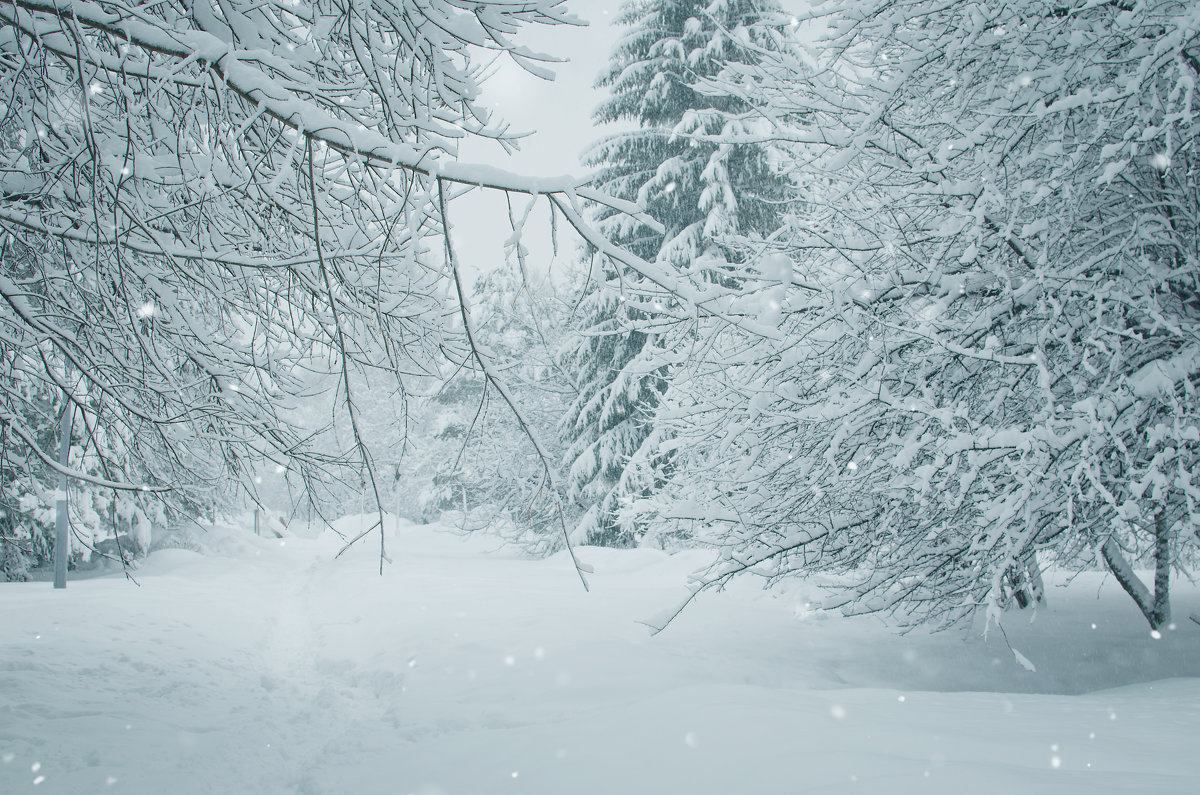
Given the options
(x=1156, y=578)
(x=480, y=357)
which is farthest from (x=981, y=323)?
(x=1156, y=578)

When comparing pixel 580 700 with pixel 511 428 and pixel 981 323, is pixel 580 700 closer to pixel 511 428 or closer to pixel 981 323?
pixel 981 323

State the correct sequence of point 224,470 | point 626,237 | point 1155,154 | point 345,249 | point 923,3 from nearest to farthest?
1. point 345,249
2. point 1155,154
3. point 923,3
4. point 224,470
5. point 626,237

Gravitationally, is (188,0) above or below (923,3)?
below

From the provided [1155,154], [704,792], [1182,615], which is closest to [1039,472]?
[1155,154]

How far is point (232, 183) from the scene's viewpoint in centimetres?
309

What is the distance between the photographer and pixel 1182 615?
7.41 m

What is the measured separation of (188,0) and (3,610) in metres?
8.32

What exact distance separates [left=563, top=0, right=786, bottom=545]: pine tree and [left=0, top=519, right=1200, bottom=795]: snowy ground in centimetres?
Result: 516

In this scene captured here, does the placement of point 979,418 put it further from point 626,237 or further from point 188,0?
point 626,237

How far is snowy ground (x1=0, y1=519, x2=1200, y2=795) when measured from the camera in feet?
9.10

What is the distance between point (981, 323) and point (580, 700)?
3.52 m

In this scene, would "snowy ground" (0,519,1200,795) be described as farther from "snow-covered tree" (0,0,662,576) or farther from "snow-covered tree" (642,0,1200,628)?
"snow-covered tree" (0,0,662,576)

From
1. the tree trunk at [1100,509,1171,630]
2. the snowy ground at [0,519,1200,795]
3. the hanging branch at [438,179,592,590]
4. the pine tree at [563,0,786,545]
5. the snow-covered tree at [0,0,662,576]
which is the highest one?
the pine tree at [563,0,786,545]

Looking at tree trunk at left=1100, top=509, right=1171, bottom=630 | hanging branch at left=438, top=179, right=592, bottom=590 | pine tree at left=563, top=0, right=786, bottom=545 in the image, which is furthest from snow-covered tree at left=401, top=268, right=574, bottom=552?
hanging branch at left=438, top=179, right=592, bottom=590
